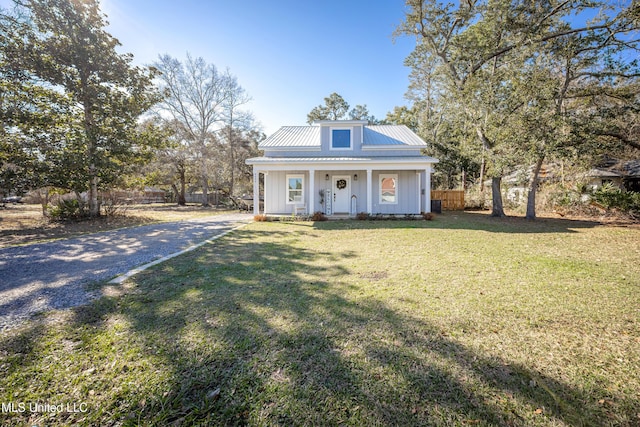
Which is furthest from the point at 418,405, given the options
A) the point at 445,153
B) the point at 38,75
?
the point at 445,153

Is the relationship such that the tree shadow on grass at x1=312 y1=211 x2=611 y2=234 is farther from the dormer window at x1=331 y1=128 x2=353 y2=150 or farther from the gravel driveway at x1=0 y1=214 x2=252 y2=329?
the gravel driveway at x1=0 y1=214 x2=252 y2=329

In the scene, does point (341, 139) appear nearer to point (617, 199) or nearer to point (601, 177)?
point (617, 199)

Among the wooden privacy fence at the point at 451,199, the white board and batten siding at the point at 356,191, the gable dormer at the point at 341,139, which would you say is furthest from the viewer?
the wooden privacy fence at the point at 451,199

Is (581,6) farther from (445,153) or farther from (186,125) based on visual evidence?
(186,125)

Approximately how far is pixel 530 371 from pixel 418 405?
1.13 m

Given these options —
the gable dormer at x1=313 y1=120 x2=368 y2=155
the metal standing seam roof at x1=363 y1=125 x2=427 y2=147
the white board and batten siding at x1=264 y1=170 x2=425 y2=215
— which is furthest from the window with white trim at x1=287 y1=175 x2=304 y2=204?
the metal standing seam roof at x1=363 y1=125 x2=427 y2=147

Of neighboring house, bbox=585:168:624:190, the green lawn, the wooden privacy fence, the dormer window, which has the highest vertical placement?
the dormer window

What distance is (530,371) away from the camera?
2123 millimetres

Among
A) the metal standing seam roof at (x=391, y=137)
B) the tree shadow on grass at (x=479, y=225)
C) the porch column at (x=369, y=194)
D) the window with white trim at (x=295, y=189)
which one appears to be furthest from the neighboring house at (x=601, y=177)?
the window with white trim at (x=295, y=189)

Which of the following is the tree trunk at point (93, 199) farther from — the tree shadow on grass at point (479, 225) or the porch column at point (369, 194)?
the porch column at point (369, 194)

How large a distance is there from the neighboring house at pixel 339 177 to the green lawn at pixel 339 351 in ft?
28.6

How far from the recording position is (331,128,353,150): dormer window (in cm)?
1441

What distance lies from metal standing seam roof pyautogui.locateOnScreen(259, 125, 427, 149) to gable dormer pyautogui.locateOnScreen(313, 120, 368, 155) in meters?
0.55

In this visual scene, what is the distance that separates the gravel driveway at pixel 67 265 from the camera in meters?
3.34
